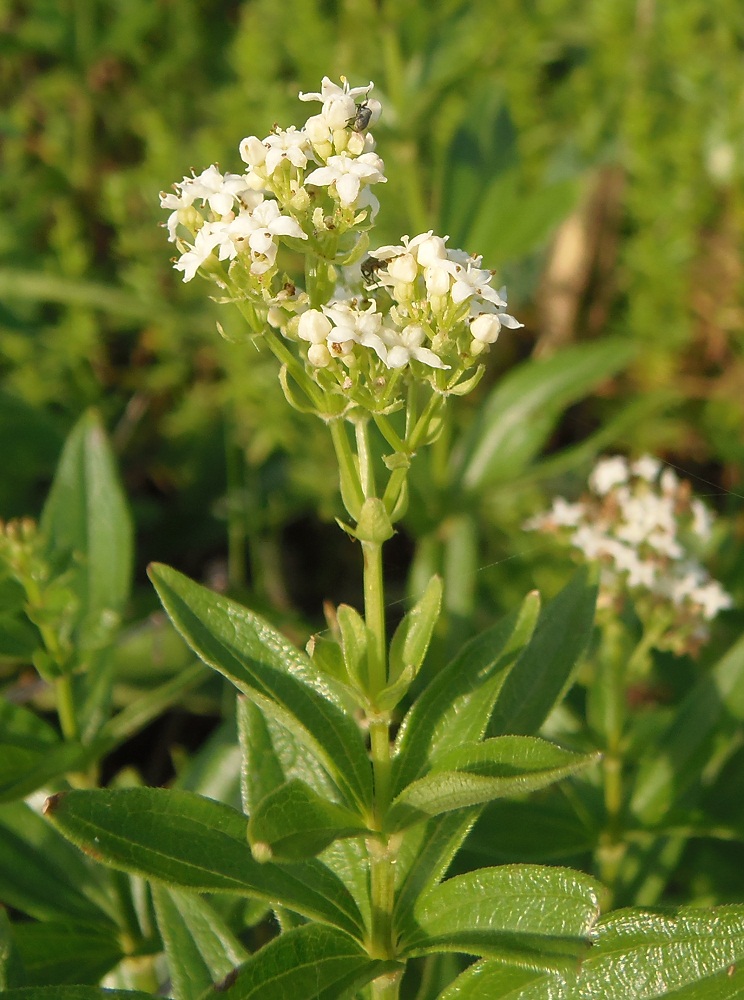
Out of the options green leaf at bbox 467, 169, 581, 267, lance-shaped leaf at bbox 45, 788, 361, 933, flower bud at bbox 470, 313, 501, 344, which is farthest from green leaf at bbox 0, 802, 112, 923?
green leaf at bbox 467, 169, 581, 267

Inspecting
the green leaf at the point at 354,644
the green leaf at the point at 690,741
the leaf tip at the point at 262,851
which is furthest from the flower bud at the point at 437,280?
the green leaf at the point at 690,741

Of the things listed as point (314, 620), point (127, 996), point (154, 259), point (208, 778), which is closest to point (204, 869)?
point (127, 996)

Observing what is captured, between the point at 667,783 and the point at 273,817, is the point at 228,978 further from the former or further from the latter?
the point at 667,783

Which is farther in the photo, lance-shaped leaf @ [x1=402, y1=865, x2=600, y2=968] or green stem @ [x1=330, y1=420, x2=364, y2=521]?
green stem @ [x1=330, y1=420, x2=364, y2=521]

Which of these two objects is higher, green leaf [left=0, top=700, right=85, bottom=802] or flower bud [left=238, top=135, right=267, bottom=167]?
flower bud [left=238, top=135, right=267, bottom=167]

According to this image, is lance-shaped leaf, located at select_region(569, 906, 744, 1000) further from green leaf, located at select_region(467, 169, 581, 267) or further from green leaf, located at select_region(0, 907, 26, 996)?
green leaf, located at select_region(467, 169, 581, 267)

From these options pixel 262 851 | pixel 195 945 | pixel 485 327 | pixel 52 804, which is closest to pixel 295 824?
pixel 262 851

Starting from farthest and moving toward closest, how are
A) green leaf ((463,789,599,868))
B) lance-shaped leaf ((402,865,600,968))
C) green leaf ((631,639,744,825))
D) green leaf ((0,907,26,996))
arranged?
green leaf ((631,639,744,825)) → green leaf ((463,789,599,868)) → green leaf ((0,907,26,996)) → lance-shaped leaf ((402,865,600,968))

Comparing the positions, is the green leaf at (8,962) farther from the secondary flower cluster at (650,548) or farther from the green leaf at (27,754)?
the secondary flower cluster at (650,548)
